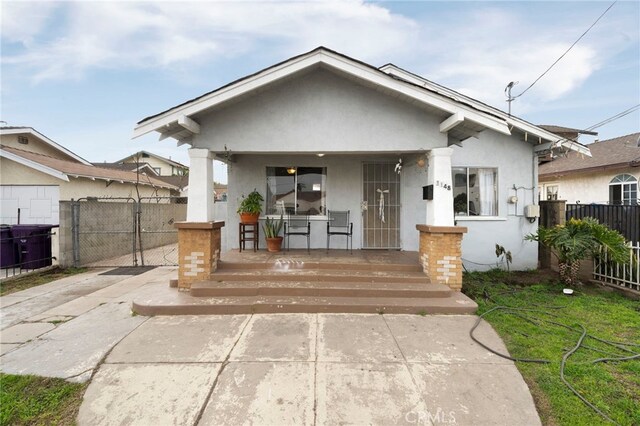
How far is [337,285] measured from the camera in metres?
5.02

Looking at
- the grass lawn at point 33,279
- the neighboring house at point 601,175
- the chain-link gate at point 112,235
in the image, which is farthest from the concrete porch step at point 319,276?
the neighboring house at point 601,175

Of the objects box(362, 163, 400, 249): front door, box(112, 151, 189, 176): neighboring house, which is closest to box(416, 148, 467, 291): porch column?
box(362, 163, 400, 249): front door

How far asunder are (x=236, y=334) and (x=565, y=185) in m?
18.3

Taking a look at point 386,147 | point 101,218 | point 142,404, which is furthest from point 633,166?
point 101,218

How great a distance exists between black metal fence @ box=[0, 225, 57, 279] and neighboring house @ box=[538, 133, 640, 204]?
1704 centimetres

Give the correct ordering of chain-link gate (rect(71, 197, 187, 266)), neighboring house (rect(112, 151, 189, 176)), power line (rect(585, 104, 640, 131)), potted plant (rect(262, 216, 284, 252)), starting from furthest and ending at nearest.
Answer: neighboring house (rect(112, 151, 189, 176))
power line (rect(585, 104, 640, 131))
chain-link gate (rect(71, 197, 187, 266))
potted plant (rect(262, 216, 284, 252))

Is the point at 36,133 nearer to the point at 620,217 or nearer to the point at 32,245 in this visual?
the point at 32,245

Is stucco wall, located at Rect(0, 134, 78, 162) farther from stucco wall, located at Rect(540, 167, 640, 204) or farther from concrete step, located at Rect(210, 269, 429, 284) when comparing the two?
stucco wall, located at Rect(540, 167, 640, 204)

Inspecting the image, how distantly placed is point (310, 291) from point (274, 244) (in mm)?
2399

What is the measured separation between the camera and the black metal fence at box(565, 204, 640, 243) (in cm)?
627

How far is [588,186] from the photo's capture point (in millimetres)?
13953

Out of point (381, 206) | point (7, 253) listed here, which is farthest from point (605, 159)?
point (7, 253)

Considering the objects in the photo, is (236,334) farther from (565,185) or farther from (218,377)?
(565,185)

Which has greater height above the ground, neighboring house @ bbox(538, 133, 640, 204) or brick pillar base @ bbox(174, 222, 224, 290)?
neighboring house @ bbox(538, 133, 640, 204)
